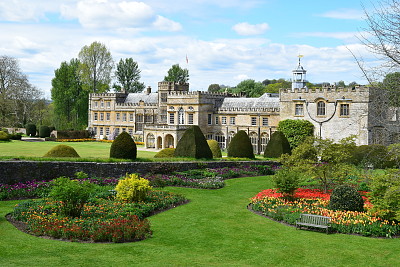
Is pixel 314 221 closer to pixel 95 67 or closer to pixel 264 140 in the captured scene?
pixel 264 140

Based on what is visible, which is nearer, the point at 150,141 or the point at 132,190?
the point at 132,190

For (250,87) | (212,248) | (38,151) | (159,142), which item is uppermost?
(250,87)

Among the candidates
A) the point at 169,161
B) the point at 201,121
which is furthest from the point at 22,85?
the point at 169,161

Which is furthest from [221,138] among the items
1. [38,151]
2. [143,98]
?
[38,151]

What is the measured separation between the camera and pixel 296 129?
141 feet

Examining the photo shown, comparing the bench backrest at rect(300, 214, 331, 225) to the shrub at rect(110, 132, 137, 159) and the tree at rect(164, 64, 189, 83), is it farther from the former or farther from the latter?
the tree at rect(164, 64, 189, 83)

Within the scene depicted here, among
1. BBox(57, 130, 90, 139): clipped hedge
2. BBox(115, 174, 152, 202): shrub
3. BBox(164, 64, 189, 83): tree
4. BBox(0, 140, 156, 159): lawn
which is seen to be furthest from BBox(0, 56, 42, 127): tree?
BBox(115, 174, 152, 202): shrub

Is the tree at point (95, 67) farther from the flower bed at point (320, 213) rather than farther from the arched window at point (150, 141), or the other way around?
the flower bed at point (320, 213)

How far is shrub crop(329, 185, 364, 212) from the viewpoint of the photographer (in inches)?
713

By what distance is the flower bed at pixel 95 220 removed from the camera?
46.8ft

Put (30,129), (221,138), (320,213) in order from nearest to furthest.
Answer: (320,213) → (221,138) → (30,129)

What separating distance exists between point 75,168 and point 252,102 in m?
28.5

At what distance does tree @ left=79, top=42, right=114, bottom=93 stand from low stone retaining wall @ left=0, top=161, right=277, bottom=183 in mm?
44998

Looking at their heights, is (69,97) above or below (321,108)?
above
